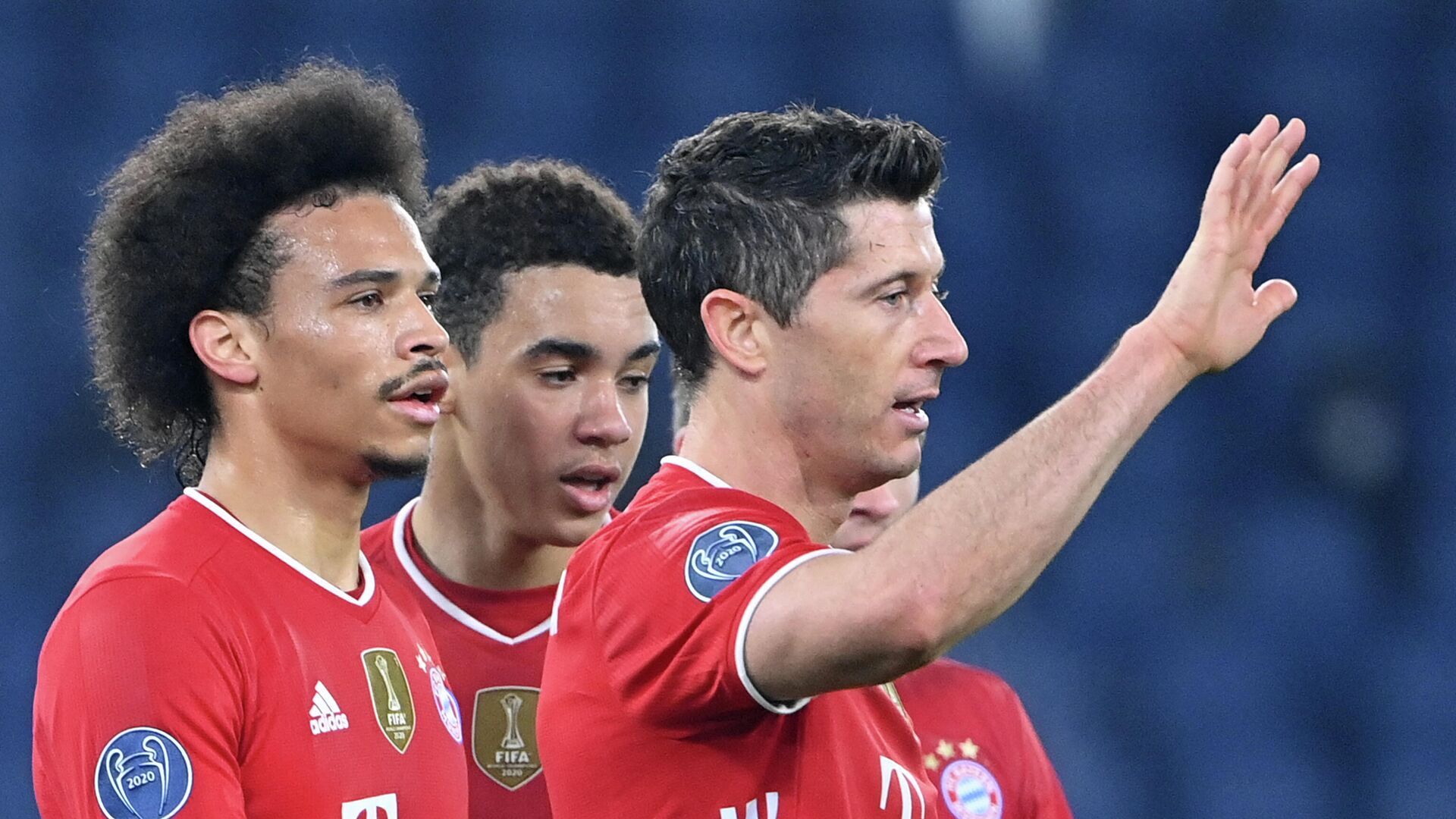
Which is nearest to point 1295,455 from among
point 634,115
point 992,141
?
point 992,141

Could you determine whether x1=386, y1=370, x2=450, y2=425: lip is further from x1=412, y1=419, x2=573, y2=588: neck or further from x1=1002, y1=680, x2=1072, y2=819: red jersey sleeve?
x1=1002, y1=680, x2=1072, y2=819: red jersey sleeve

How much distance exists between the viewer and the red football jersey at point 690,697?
2121 mm

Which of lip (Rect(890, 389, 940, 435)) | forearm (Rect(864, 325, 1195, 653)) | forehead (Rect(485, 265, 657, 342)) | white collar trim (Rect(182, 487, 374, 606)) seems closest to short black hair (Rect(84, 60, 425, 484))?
white collar trim (Rect(182, 487, 374, 606))

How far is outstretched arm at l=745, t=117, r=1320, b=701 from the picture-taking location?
196 centimetres

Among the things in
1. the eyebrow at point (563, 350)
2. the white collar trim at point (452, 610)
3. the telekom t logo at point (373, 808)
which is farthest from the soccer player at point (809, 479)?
the white collar trim at point (452, 610)

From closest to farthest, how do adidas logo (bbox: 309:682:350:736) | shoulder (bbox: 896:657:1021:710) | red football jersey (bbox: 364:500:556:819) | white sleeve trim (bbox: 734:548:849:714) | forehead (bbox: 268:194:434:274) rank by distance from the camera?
1. white sleeve trim (bbox: 734:548:849:714)
2. adidas logo (bbox: 309:682:350:736)
3. forehead (bbox: 268:194:434:274)
4. red football jersey (bbox: 364:500:556:819)
5. shoulder (bbox: 896:657:1021:710)

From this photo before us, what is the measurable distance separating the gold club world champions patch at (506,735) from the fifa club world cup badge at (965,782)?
2.38 feet

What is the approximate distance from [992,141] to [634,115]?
4.92 feet

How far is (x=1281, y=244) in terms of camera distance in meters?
7.48

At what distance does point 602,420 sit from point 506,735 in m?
0.60

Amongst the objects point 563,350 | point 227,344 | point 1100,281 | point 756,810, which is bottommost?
point 756,810

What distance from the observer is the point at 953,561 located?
195 cm

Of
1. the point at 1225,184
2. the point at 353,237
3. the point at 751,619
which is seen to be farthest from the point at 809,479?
the point at 353,237

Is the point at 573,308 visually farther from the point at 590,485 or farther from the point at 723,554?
the point at 723,554
